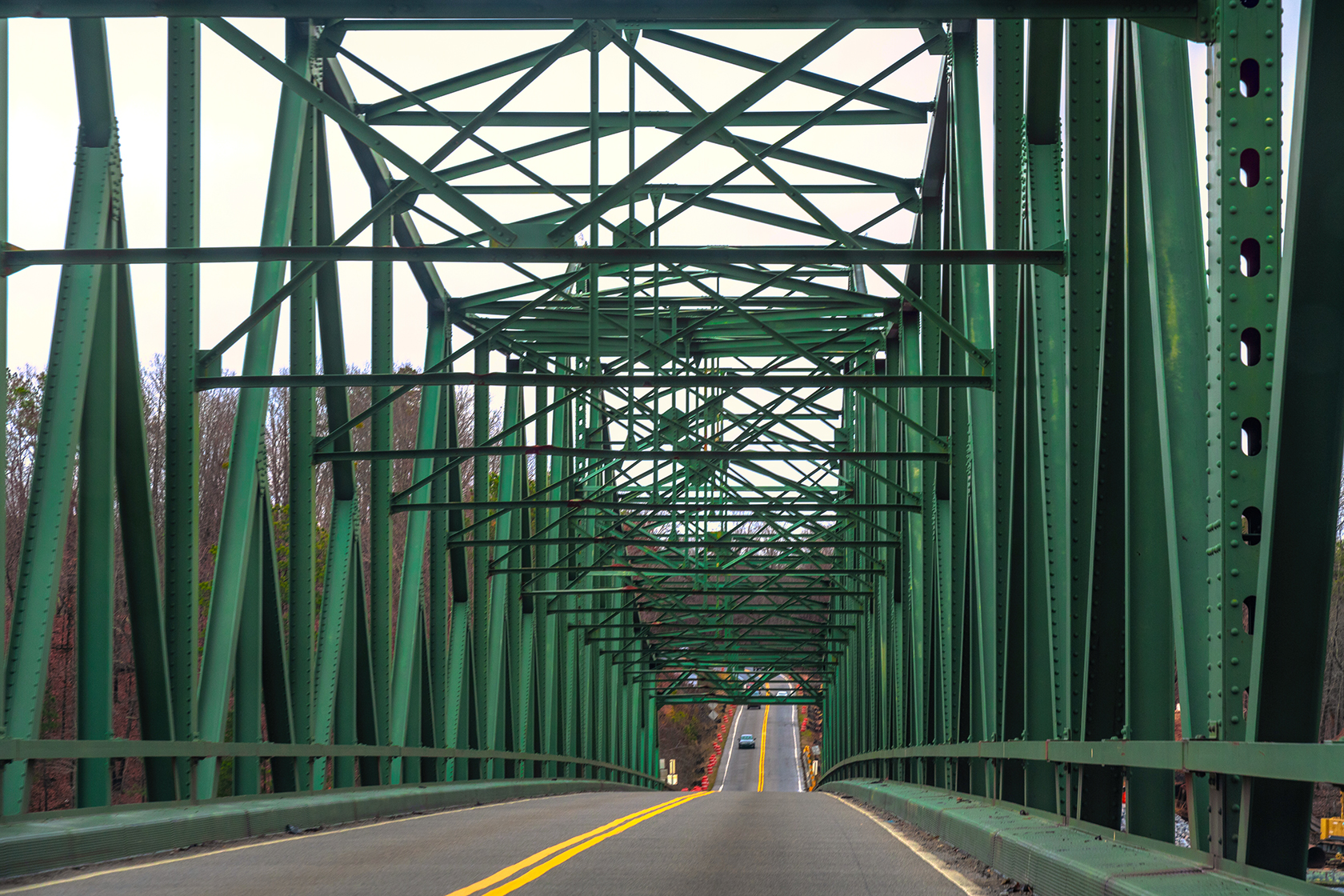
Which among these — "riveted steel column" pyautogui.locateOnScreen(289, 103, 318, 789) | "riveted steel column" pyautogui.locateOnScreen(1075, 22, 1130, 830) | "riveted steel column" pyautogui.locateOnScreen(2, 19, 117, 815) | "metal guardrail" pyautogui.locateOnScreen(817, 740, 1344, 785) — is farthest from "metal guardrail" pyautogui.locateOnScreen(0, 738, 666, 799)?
"riveted steel column" pyautogui.locateOnScreen(1075, 22, 1130, 830)

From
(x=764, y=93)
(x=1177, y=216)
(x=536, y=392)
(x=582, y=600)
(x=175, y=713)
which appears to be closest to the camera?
(x=1177, y=216)

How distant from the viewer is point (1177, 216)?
6824 mm

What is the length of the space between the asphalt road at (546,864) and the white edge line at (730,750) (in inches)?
2334

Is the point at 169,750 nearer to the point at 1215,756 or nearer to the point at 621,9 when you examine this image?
the point at 621,9

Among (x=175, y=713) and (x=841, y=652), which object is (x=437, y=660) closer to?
(x=175, y=713)

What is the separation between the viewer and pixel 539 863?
8633mm

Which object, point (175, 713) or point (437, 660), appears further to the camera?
point (437, 660)

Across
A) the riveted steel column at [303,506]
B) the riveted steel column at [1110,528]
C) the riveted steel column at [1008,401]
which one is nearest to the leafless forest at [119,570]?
the riveted steel column at [303,506]

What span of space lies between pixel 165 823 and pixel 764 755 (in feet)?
288

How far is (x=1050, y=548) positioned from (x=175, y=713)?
7205 millimetres

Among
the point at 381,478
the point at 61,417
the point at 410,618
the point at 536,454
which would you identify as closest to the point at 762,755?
the point at 410,618

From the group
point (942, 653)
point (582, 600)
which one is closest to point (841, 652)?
point (582, 600)

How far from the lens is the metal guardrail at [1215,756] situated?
397 centimetres

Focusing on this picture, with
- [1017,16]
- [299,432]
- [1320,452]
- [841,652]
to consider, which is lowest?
[841,652]
